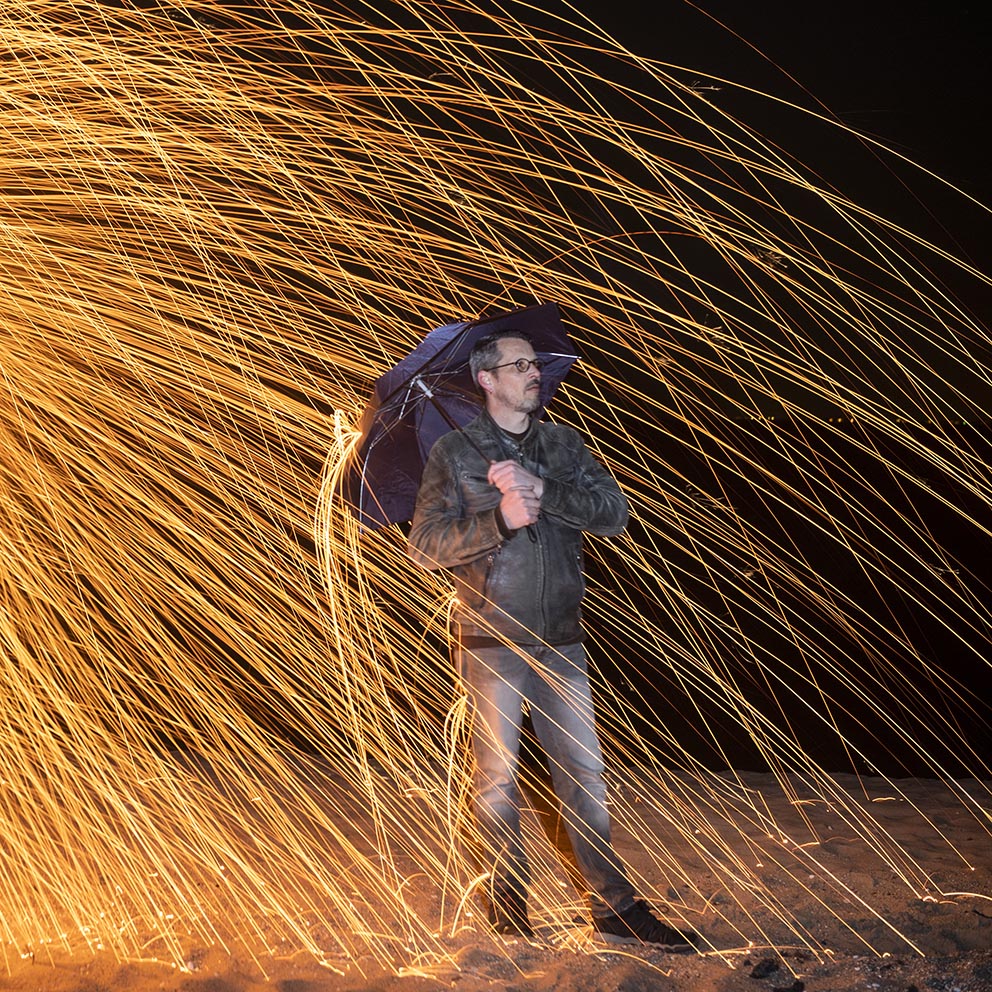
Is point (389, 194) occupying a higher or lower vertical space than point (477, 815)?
higher

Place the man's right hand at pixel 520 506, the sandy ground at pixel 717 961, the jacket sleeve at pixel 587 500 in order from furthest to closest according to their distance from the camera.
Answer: the jacket sleeve at pixel 587 500, the man's right hand at pixel 520 506, the sandy ground at pixel 717 961

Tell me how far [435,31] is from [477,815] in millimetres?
2351

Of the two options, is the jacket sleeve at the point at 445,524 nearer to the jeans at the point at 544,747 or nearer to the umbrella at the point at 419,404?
the umbrella at the point at 419,404

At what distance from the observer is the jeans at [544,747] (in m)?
3.49

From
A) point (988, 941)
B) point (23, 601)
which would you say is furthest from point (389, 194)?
point (988, 941)

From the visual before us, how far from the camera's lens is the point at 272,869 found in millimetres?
4449

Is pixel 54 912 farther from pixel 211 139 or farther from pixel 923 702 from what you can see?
pixel 923 702

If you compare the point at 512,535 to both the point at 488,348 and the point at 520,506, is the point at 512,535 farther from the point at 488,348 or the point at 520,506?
the point at 488,348

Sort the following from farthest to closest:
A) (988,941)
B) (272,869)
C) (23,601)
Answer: (272,869) → (23,601) → (988,941)

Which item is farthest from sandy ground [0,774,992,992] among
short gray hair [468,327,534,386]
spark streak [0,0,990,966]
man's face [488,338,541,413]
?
short gray hair [468,327,534,386]

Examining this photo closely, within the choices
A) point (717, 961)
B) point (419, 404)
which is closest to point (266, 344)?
point (419, 404)

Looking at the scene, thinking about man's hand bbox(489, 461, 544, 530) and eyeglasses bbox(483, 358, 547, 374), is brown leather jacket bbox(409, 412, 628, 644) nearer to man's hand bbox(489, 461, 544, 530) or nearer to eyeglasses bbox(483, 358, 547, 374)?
man's hand bbox(489, 461, 544, 530)

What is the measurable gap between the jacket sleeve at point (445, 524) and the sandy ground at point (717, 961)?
1179mm

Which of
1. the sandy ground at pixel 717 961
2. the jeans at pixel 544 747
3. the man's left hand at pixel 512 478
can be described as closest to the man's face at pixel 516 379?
the man's left hand at pixel 512 478
